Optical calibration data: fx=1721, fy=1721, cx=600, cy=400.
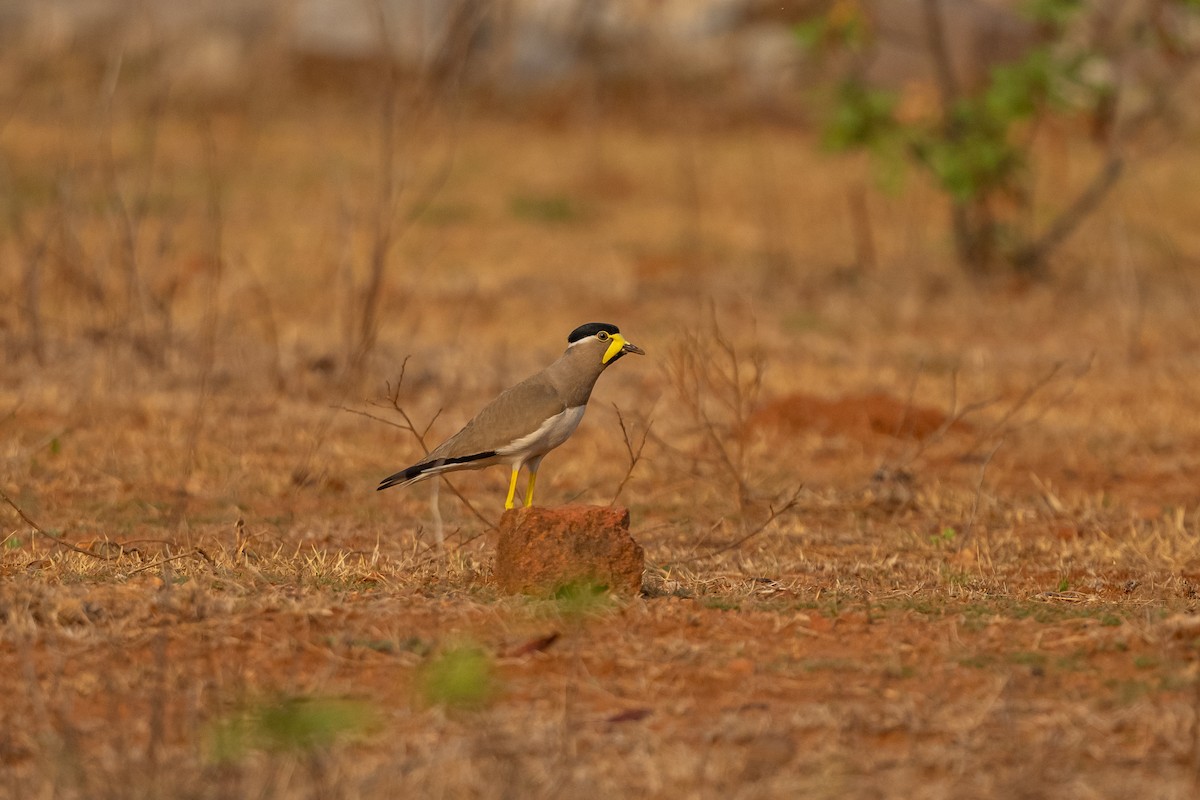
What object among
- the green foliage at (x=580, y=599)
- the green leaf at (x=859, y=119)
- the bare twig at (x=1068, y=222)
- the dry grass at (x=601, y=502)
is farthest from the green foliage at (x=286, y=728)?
the bare twig at (x=1068, y=222)

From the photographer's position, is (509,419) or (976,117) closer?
(509,419)

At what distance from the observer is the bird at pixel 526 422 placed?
5430mm

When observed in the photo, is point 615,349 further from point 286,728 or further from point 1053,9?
point 1053,9

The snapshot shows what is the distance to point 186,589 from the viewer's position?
15.9ft

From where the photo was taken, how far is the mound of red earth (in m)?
4.91

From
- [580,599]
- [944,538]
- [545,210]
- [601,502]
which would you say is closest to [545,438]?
[580,599]

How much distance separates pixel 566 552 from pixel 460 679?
2.89ft

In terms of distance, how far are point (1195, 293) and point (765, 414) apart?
634 centimetres

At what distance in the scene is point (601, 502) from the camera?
7758mm

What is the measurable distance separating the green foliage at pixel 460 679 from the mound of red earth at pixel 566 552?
0.53m

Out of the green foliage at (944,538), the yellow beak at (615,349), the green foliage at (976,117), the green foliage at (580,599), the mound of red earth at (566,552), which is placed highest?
the green foliage at (976,117)

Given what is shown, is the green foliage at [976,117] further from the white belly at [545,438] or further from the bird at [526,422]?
the white belly at [545,438]

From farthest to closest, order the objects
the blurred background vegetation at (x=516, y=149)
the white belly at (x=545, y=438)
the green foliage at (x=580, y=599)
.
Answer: the blurred background vegetation at (x=516, y=149), the white belly at (x=545, y=438), the green foliage at (x=580, y=599)

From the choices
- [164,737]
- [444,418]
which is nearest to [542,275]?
[444,418]
